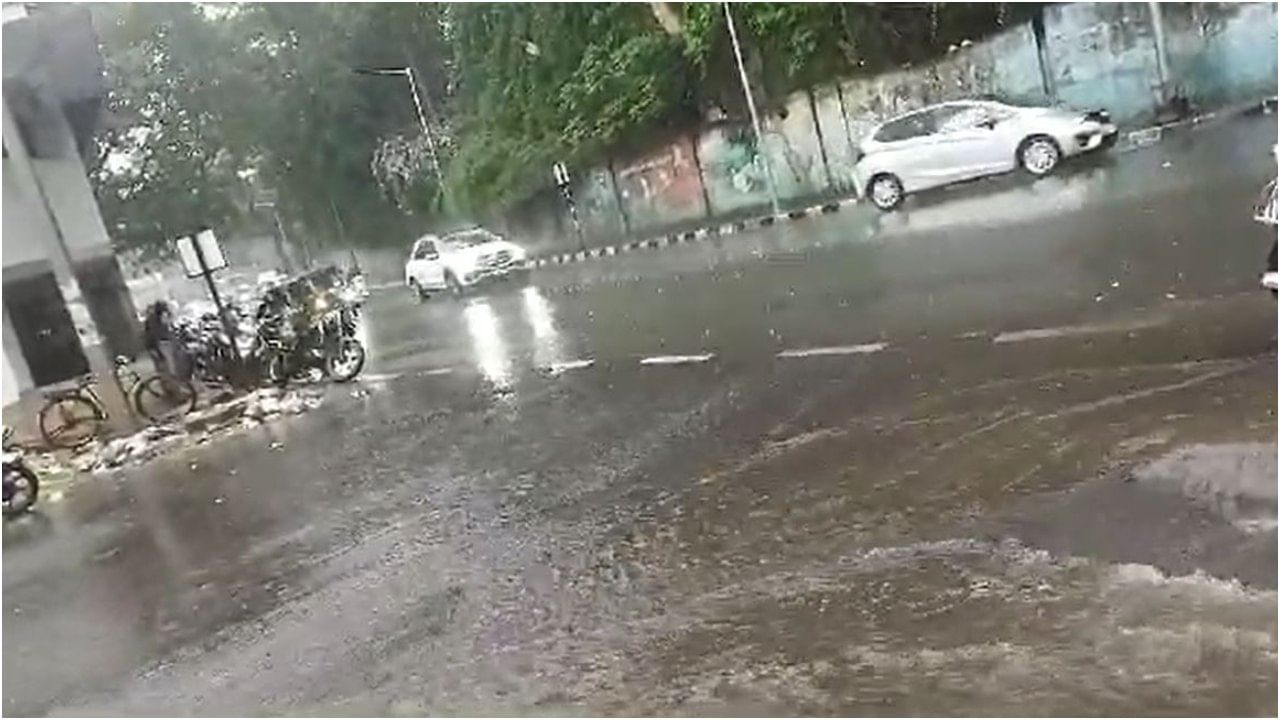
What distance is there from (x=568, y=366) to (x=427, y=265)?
0.25 m

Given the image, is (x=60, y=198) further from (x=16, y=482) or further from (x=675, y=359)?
(x=675, y=359)

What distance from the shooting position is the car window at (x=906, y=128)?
5.54 ft

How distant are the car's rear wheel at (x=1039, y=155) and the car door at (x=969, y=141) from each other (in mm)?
17

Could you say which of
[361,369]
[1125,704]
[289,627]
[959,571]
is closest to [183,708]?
[289,627]

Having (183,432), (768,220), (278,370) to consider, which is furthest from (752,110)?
(183,432)

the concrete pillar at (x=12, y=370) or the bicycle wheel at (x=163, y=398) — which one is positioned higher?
the concrete pillar at (x=12, y=370)

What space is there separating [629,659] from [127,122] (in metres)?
1.07

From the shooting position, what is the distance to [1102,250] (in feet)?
5.37

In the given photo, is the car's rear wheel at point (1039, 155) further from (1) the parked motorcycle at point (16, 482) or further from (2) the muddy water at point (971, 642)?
(1) the parked motorcycle at point (16, 482)

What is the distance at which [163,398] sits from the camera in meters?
2.07

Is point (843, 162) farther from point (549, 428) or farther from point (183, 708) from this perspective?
point (183, 708)

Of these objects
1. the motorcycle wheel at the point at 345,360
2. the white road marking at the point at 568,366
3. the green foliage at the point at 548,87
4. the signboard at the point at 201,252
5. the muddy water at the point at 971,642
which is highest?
the green foliage at the point at 548,87

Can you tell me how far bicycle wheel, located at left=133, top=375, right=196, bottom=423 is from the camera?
2.06 metres

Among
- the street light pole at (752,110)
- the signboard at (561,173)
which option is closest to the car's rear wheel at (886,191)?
the street light pole at (752,110)
